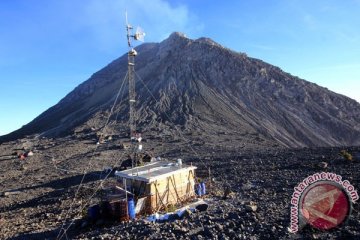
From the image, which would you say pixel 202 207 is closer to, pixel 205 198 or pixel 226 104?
pixel 205 198

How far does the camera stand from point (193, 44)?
96125mm

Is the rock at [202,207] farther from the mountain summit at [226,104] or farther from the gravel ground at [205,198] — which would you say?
the mountain summit at [226,104]

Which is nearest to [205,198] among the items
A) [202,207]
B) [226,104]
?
[202,207]

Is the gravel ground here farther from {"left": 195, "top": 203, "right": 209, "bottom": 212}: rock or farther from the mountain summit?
the mountain summit

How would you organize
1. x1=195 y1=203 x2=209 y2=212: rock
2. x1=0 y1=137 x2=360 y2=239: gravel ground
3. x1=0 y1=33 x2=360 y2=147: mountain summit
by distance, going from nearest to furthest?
1. x1=0 y1=137 x2=360 y2=239: gravel ground
2. x1=195 y1=203 x2=209 y2=212: rock
3. x1=0 y1=33 x2=360 y2=147: mountain summit

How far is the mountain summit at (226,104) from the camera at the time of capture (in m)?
63.3

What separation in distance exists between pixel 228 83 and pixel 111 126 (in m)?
28.9

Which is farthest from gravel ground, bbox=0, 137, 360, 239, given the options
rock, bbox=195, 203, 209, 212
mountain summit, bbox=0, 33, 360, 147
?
mountain summit, bbox=0, 33, 360, 147

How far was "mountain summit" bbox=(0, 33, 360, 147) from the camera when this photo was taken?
63.3 metres

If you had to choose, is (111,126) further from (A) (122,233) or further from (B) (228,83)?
(A) (122,233)

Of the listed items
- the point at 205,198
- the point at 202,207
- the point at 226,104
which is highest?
the point at 226,104

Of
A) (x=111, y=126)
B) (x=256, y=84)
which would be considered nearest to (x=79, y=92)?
(x=111, y=126)

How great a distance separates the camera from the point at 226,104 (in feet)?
240

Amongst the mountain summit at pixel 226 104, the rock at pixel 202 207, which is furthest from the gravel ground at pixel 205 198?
the mountain summit at pixel 226 104
